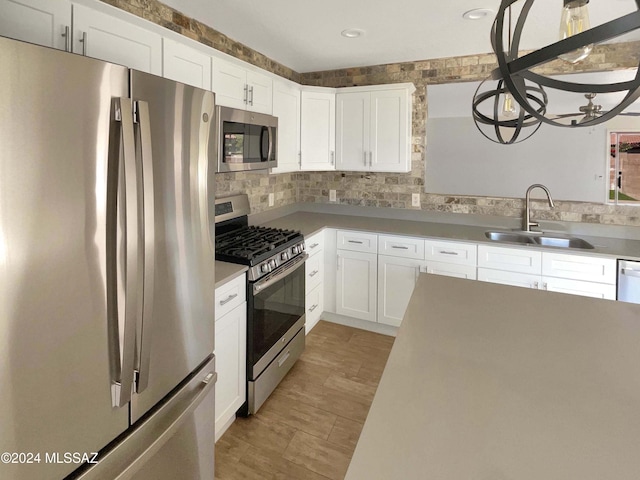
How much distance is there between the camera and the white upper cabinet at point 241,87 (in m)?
2.21

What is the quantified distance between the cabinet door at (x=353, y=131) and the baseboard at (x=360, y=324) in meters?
1.48

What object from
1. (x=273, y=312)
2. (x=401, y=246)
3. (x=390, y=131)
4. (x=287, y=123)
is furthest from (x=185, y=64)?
A: (x=401, y=246)

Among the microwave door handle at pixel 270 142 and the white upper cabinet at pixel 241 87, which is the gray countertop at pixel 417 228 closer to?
the microwave door handle at pixel 270 142

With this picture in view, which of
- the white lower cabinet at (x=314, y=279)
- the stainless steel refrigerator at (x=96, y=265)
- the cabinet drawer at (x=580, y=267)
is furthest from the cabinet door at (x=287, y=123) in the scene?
the cabinet drawer at (x=580, y=267)

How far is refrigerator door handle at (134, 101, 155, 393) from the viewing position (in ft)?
3.64

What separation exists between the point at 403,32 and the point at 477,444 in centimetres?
273

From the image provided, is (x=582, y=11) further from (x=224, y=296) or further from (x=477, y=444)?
(x=224, y=296)

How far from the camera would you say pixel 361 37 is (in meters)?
2.71

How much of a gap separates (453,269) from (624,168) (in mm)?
1625

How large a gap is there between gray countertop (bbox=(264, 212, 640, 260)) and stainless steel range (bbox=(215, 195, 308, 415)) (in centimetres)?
43

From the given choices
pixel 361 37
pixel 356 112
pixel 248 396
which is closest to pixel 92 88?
pixel 248 396

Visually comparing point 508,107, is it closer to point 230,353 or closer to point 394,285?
point 230,353

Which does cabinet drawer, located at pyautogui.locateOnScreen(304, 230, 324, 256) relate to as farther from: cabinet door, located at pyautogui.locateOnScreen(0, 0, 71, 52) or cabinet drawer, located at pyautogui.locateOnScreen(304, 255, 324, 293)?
cabinet door, located at pyautogui.locateOnScreen(0, 0, 71, 52)

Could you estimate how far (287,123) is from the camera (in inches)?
123
